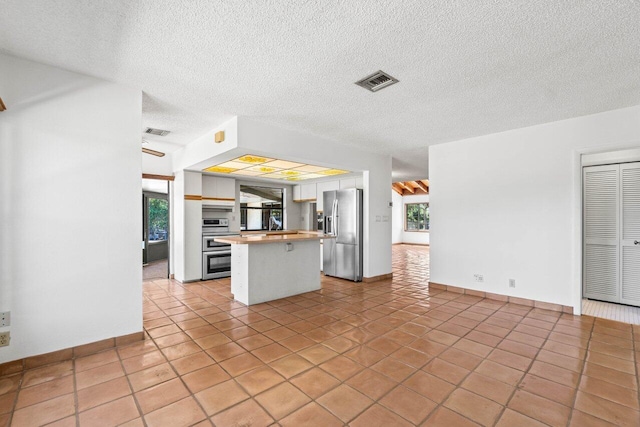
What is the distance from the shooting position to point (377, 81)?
2.76 meters

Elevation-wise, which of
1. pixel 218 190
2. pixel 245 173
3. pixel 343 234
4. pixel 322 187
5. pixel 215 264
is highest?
pixel 245 173

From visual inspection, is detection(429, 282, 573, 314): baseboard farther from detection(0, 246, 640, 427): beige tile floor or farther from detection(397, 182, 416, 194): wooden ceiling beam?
detection(397, 182, 416, 194): wooden ceiling beam

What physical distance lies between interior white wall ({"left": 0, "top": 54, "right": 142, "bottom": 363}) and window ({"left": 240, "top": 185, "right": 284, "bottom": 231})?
397 centimetres

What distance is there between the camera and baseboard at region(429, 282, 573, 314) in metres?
3.82

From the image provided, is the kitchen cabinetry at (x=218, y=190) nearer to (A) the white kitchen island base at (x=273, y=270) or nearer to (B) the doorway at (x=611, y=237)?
(A) the white kitchen island base at (x=273, y=270)

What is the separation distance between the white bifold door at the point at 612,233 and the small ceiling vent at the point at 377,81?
3756 millimetres

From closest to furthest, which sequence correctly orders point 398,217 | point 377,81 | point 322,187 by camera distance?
point 377,81 → point 322,187 → point 398,217

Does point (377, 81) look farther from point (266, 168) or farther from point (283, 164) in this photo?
point (266, 168)

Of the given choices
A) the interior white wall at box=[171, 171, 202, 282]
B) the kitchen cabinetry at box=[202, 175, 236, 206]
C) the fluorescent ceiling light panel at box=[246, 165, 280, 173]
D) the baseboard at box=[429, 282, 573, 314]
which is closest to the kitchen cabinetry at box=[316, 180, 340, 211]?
the fluorescent ceiling light panel at box=[246, 165, 280, 173]

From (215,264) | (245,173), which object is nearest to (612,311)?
(245,173)

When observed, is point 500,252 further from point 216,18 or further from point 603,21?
point 216,18

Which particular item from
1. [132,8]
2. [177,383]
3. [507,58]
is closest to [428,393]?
[177,383]

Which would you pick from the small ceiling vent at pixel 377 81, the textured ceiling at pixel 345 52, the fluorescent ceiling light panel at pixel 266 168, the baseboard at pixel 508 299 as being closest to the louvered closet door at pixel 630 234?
the baseboard at pixel 508 299

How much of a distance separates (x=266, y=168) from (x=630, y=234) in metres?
5.63
